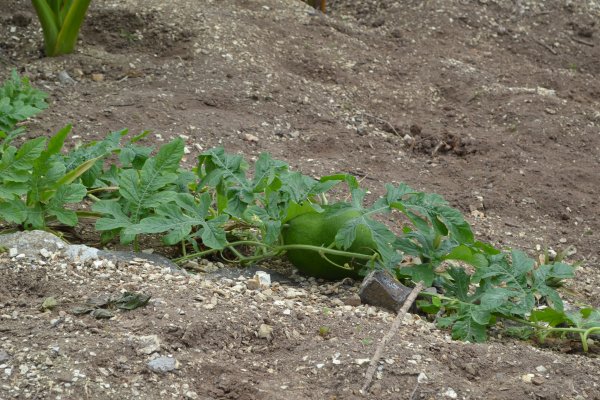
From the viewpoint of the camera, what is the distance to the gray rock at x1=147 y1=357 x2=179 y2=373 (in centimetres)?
209

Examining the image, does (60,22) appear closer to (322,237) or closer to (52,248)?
(52,248)

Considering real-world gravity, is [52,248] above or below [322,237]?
below

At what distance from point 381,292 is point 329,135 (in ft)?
6.26

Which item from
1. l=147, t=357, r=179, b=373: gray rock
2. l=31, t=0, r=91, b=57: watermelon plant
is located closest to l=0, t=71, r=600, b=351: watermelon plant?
l=147, t=357, r=179, b=373: gray rock

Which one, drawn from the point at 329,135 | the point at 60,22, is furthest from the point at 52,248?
the point at 60,22

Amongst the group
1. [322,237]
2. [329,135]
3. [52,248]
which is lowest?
[329,135]

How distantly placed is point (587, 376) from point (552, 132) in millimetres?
2587

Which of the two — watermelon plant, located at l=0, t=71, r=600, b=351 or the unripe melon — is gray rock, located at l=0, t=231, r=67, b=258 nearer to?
watermelon plant, located at l=0, t=71, r=600, b=351

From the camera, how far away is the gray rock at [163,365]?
82.4 inches

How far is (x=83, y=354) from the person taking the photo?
6.87 ft

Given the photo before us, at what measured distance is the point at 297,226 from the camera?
276cm

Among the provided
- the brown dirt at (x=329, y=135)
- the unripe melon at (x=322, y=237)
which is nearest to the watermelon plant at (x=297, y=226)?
the unripe melon at (x=322, y=237)

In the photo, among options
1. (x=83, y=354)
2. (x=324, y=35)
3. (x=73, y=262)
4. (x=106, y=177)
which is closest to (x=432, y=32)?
(x=324, y=35)

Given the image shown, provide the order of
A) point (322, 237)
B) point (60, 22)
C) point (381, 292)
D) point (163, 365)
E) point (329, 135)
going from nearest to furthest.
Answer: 1. point (163, 365)
2. point (381, 292)
3. point (322, 237)
4. point (329, 135)
5. point (60, 22)
